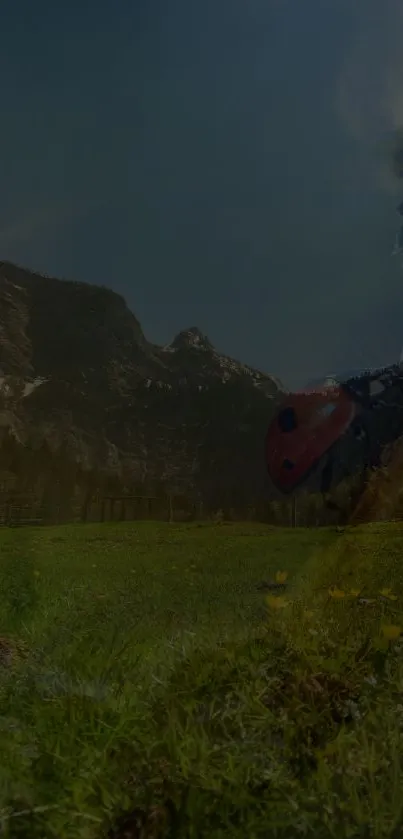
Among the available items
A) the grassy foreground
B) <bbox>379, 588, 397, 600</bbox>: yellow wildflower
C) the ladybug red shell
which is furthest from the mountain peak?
<bbox>379, 588, 397, 600</bbox>: yellow wildflower

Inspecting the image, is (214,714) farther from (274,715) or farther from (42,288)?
(42,288)

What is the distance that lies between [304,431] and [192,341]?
2.65ft

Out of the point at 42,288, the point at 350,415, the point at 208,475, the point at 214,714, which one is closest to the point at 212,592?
the point at 208,475

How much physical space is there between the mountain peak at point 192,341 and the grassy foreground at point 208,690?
1.12 metres

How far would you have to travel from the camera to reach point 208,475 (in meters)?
4.59

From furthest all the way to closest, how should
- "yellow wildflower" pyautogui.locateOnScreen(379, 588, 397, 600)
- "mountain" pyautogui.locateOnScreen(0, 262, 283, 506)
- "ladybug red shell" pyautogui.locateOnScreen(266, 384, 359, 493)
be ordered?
"mountain" pyautogui.locateOnScreen(0, 262, 283, 506) → "ladybug red shell" pyautogui.locateOnScreen(266, 384, 359, 493) → "yellow wildflower" pyautogui.locateOnScreen(379, 588, 397, 600)

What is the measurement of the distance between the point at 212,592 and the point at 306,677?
57.8 inches

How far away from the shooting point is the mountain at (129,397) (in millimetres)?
4219

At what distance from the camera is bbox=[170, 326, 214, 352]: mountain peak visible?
4.12 meters

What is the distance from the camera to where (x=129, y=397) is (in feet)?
14.2

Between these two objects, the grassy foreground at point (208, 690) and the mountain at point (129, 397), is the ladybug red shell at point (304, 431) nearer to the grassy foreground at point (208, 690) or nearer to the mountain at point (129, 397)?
the mountain at point (129, 397)

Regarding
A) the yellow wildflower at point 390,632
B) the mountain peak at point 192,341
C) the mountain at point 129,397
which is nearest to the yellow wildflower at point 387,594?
the yellow wildflower at point 390,632

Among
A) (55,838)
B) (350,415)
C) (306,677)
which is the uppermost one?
(350,415)

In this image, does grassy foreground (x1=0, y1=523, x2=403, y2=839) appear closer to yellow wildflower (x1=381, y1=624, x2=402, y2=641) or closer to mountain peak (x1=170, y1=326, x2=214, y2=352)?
yellow wildflower (x1=381, y1=624, x2=402, y2=641)
